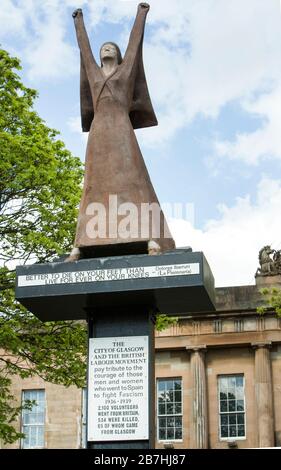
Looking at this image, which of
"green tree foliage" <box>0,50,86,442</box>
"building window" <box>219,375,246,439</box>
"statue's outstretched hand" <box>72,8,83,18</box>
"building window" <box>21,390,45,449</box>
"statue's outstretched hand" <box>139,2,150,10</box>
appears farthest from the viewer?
"building window" <box>21,390,45,449</box>

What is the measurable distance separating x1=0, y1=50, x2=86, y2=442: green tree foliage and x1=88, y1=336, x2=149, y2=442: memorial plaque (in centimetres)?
676

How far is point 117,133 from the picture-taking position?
12.3m

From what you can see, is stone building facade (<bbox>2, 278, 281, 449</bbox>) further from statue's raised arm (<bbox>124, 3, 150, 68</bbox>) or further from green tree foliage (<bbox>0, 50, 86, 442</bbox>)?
statue's raised arm (<bbox>124, 3, 150, 68</bbox>)

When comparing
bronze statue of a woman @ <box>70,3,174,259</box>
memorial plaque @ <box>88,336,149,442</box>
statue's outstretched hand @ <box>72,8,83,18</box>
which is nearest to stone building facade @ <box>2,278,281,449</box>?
bronze statue of a woman @ <box>70,3,174,259</box>

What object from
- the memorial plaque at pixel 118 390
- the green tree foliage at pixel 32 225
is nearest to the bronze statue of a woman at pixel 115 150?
the memorial plaque at pixel 118 390

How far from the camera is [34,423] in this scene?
30.7 metres

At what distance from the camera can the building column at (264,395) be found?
28.5m

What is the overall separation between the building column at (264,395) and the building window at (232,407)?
2.15 feet

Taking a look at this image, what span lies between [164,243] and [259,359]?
1822 centimetres

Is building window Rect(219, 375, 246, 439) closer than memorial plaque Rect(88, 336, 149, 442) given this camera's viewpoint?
No

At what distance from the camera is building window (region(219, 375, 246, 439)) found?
2905 centimetres

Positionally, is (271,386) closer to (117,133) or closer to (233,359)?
(233,359)

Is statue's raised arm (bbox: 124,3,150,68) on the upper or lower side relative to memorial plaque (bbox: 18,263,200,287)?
upper

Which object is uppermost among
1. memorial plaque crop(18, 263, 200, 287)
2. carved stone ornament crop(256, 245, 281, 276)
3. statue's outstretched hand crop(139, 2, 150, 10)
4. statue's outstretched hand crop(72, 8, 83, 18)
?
carved stone ornament crop(256, 245, 281, 276)
